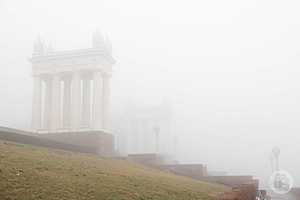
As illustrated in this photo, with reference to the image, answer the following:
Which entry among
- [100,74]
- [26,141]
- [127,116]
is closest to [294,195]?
[100,74]

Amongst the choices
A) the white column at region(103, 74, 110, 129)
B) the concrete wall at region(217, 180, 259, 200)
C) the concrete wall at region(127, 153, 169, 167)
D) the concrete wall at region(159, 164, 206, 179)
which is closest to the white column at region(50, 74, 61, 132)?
the white column at region(103, 74, 110, 129)

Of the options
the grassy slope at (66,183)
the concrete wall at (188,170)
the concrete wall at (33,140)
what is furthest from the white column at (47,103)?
the grassy slope at (66,183)

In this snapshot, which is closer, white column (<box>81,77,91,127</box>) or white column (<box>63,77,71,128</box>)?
white column (<box>81,77,91,127</box>)

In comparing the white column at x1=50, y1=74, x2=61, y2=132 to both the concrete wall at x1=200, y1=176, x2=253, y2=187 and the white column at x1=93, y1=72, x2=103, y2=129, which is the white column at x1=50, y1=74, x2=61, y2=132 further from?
the concrete wall at x1=200, y1=176, x2=253, y2=187

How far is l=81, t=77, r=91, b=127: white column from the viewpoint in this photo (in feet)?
117

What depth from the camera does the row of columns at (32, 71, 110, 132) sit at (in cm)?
3406

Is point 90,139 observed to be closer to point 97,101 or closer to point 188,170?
point 97,101

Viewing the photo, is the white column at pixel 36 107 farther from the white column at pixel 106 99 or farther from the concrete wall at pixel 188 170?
the concrete wall at pixel 188 170

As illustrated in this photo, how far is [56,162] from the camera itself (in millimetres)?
14289

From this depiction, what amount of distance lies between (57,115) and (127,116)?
66.4 feet

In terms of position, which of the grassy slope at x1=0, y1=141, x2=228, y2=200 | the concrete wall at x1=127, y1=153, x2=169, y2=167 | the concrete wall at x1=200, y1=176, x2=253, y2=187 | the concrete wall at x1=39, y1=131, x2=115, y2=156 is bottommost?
the concrete wall at x1=200, y1=176, x2=253, y2=187

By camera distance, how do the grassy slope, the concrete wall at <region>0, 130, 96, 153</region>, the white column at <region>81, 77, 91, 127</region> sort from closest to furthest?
the grassy slope, the concrete wall at <region>0, 130, 96, 153</region>, the white column at <region>81, 77, 91, 127</region>

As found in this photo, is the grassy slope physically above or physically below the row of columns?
below

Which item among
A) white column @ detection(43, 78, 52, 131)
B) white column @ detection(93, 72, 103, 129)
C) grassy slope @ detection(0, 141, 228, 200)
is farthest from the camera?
white column @ detection(43, 78, 52, 131)
